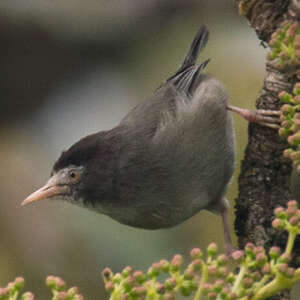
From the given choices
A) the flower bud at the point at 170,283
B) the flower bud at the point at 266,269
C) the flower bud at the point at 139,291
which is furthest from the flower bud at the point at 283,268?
the flower bud at the point at 139,291

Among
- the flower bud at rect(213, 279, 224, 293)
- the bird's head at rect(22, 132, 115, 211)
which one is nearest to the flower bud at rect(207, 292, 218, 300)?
the flower bud at rect(213, 279, 224, 293)

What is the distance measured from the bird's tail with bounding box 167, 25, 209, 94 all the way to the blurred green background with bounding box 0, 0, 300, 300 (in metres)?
0.69

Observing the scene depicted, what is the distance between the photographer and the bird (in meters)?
4.91

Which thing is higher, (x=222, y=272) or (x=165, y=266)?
(x=165, y=266)

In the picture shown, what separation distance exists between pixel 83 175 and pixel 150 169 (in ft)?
1.50

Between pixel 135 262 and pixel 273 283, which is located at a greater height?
pixel 273 283

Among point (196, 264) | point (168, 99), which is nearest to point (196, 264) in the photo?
point (196, 264)

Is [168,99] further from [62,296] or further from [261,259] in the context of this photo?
[62,296]

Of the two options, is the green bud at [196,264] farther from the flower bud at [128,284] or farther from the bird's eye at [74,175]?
the bird's eye at [74,175]

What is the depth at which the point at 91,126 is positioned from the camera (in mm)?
7223

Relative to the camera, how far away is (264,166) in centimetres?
396

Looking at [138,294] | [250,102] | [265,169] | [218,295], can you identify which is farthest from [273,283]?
[250,102]

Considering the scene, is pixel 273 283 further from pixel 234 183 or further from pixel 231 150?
pixel 234 183

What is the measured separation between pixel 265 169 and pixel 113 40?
4.79m
